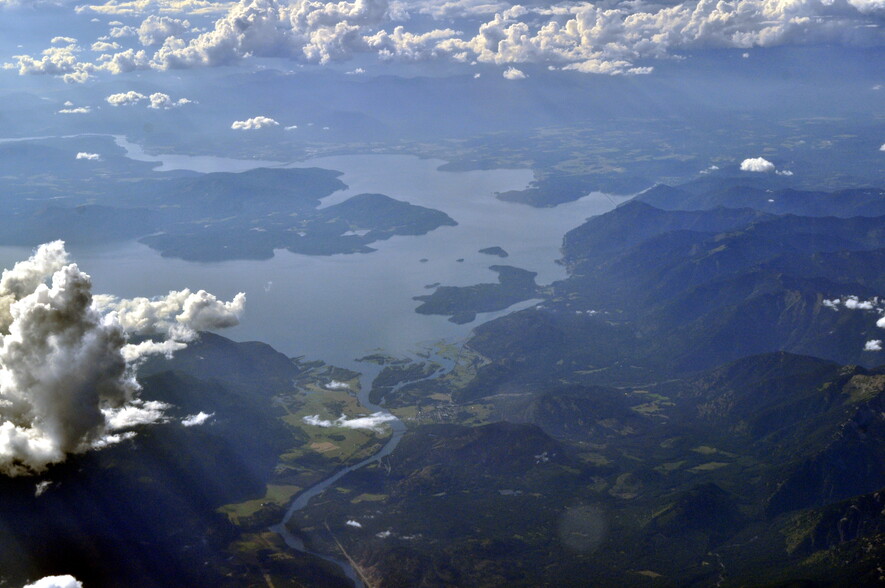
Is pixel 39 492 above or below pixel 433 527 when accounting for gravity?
above

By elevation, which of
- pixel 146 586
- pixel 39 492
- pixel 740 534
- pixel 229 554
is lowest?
pixel 740 534

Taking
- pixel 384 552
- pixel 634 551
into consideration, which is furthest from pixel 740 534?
pixel 384 552

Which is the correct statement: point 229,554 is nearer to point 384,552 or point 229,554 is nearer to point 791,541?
point 384,552

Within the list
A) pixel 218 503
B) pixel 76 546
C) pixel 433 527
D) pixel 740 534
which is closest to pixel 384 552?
pixel 433 527

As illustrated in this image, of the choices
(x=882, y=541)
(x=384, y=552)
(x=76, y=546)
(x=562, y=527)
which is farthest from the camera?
(x=562, y=527)

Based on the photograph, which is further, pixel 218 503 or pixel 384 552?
pixel 218 503

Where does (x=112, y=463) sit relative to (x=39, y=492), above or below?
below

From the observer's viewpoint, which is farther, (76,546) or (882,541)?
(882,541)

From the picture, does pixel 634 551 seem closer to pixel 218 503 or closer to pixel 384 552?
pixel 384 552

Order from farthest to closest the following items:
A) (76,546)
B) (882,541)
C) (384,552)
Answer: (384,552) < (882,541) < (76,546)
